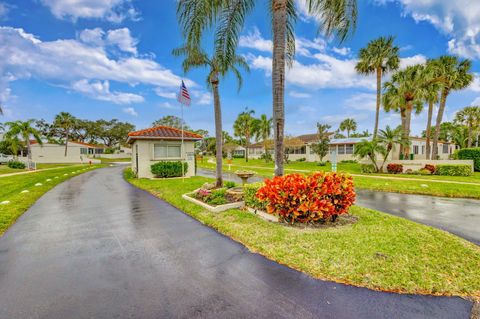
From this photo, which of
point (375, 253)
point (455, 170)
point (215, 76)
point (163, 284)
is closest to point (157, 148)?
point (215, 76)

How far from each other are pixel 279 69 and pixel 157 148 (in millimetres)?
13365

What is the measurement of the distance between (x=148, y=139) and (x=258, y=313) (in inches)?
647

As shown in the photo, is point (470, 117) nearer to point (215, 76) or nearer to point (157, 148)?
point (215, 76)

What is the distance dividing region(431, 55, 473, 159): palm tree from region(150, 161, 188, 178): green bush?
26633 mm

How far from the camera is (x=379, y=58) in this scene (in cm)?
2448

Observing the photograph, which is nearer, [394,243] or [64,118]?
[394,243]

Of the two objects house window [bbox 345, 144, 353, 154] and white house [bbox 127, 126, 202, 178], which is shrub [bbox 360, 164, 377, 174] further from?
white house [bbox 127, 126, 202, 178]

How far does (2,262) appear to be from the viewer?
409 cm

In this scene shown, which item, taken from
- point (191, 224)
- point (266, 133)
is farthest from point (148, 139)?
A: point (266, 133)

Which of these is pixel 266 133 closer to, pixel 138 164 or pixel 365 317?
pixel 138 164

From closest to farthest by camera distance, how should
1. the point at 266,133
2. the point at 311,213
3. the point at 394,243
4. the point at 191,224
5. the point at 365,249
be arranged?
the point at 365,249, the point at 394,243, the point at 311,213, the point at 191,224, the point at 266,133

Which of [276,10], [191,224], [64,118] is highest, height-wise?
[64,118]

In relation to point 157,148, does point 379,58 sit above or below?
above

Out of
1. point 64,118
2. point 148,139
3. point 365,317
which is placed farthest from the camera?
point 64,118
